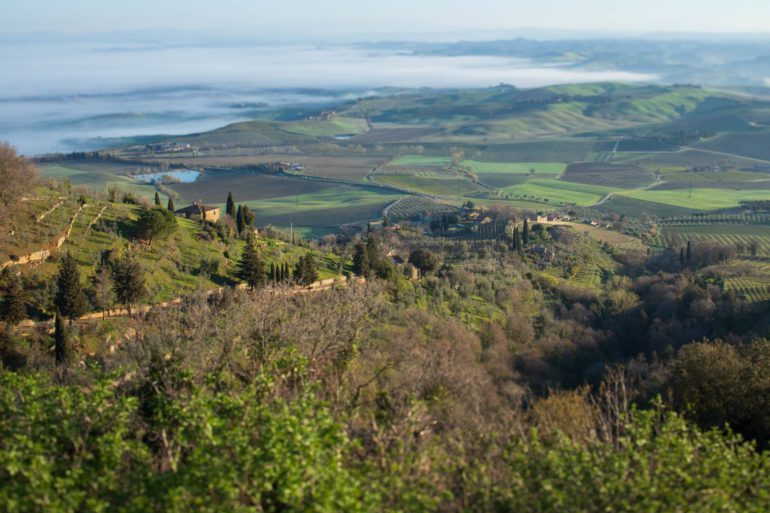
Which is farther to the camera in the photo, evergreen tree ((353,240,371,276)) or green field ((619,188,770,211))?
green field ((619,188,770,211))

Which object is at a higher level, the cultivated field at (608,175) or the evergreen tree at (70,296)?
the evergreen tree at (70,296)

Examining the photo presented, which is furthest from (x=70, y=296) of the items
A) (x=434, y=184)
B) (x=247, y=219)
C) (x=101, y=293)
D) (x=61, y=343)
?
(x=434, y=184)

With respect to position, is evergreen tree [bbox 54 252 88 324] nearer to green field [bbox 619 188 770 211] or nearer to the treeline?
the treeline

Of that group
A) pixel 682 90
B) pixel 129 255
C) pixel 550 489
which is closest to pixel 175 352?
pixel 550 489

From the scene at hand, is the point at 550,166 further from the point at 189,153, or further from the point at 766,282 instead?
the point at 766,282

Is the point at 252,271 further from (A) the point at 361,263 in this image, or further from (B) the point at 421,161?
(B) the point at 421,161

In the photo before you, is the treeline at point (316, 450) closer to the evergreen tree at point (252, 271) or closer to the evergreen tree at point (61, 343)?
the evergreen tree at point (61, 343)

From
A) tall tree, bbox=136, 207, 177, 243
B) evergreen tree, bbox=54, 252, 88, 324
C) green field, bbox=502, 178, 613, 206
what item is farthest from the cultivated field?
evergreen tree, bbox=54, 252, 88, 324

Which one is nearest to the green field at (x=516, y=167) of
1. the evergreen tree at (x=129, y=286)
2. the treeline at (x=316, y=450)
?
Result: the evergreen tree at (x=129, y=286)
